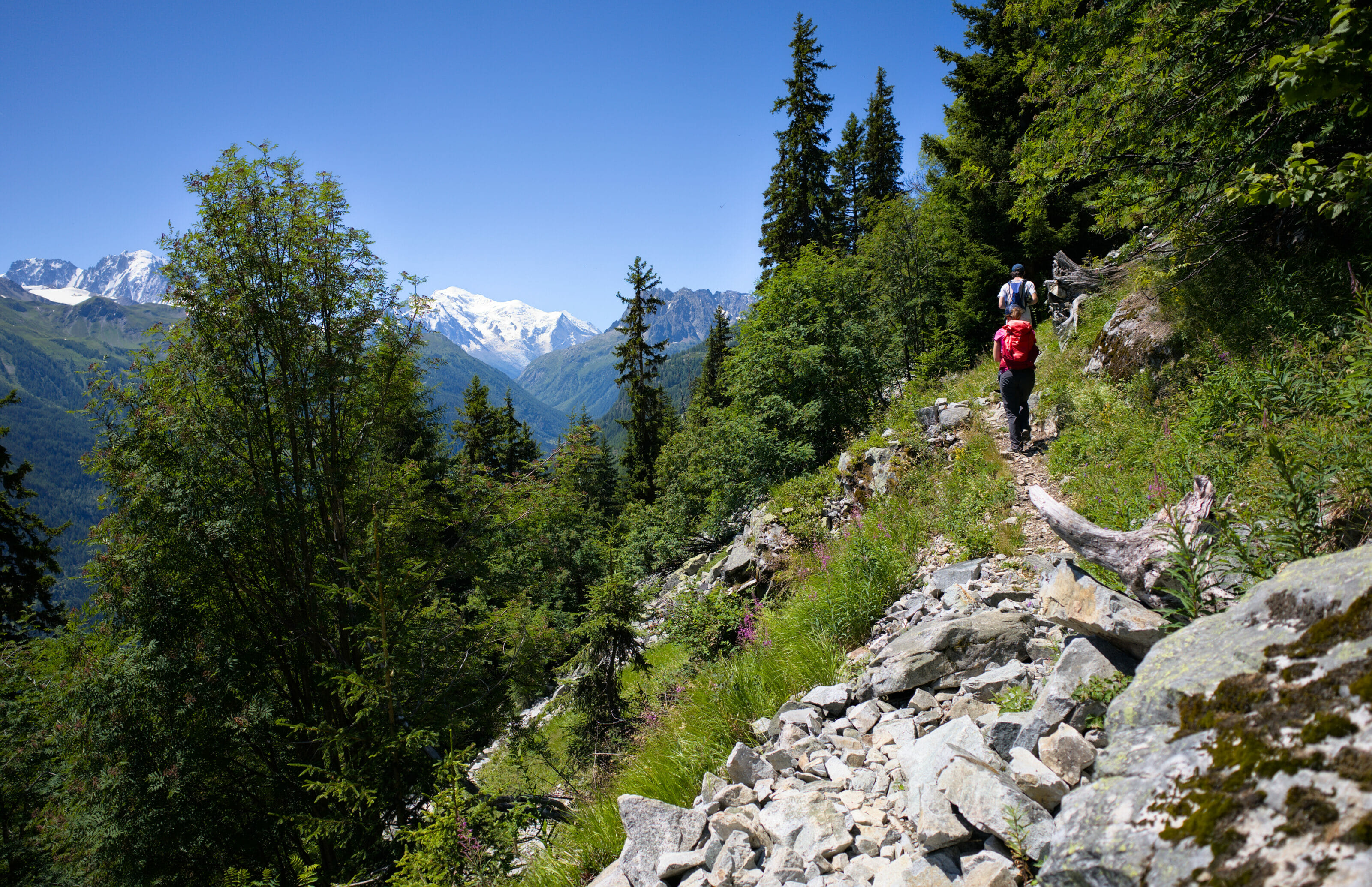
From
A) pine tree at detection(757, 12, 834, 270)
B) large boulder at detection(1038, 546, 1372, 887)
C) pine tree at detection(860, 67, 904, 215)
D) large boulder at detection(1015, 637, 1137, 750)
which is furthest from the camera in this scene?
pine tree at detection(860, 67, 904, 215)

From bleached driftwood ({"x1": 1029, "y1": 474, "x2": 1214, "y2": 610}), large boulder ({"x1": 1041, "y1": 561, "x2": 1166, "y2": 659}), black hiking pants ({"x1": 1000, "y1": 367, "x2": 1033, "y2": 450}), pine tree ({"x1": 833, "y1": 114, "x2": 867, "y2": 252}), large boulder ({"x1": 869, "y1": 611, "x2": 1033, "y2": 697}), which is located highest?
pine tree ({"x1": 833, "y1": 114, "x2": 867, "y2": 252})

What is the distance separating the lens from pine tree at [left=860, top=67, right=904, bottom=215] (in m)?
35.0

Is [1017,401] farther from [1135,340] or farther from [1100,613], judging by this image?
[1100,613]

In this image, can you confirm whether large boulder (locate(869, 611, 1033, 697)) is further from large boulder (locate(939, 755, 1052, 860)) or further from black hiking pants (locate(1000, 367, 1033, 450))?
black hiking pants (locate(1000, 367, 1033, 450))

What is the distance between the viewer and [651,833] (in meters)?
3.70

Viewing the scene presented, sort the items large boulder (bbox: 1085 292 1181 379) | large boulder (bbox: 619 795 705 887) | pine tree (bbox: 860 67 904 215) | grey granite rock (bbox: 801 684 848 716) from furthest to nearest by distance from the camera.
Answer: pine tree (bbox: 860 67 904 215)
large boulder (bbox: 1085 292 1181 379)
grey granite rock (bbox: 801 684 848 716)
large boulder (bbox: 619 795 705 887)

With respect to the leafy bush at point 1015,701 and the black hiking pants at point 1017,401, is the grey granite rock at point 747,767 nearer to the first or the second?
the leafy bush at point 1015,701

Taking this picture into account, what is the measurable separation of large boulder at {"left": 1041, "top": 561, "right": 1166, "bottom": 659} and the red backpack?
583 cm

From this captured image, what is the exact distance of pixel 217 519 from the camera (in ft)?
31.2

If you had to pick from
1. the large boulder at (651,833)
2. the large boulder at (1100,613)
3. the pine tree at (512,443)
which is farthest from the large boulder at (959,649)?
the pine tree at (512,443)

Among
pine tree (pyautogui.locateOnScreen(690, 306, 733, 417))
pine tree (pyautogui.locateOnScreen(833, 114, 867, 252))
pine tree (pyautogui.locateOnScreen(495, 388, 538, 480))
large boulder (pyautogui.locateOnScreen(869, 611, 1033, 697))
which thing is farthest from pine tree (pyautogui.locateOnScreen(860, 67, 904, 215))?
large boulder (pyautogui.locateOnScreen(869, 611, 1033, 697))

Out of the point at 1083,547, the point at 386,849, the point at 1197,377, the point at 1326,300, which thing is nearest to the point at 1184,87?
the point at 1326,300

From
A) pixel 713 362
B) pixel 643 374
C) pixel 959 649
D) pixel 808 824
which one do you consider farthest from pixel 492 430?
pixel 808 824

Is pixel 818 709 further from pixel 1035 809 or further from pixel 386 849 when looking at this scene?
pixel 386 849
